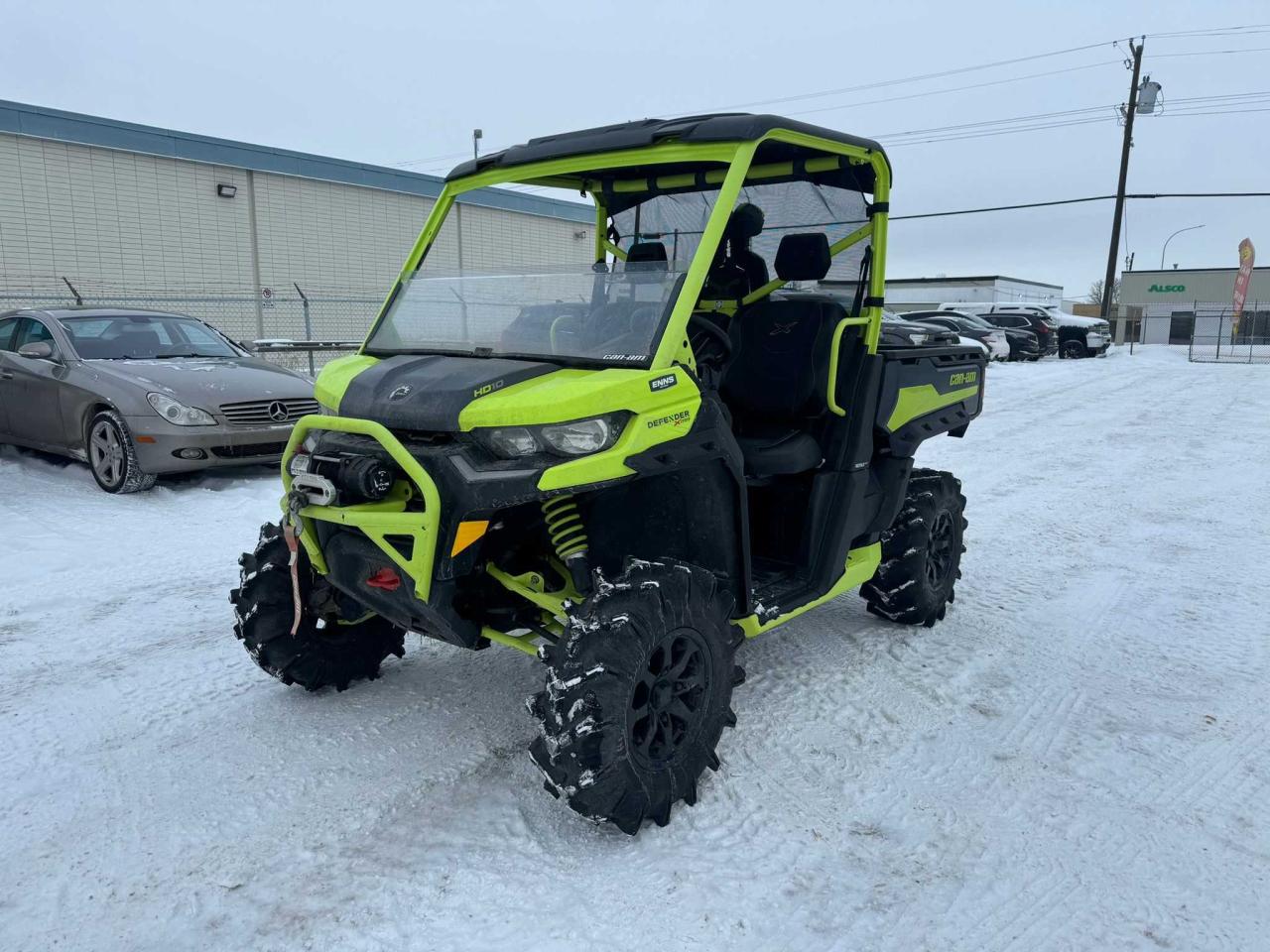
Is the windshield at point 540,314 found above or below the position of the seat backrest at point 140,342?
above

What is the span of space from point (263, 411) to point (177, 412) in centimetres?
63

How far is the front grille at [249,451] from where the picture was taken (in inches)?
292

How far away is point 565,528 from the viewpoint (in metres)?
3.25

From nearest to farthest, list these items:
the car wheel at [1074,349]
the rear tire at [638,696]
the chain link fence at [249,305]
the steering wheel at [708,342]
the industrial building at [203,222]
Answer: the rear tire at [638,696], the steering wheel at [708,342], the chain link fence at [249,305], the industrial building at [203,222], the car wheel at [1074,349]

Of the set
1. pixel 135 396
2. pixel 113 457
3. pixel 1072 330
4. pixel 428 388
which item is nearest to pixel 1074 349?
pixel 1072 330

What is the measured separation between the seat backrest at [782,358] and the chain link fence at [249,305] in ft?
33.7

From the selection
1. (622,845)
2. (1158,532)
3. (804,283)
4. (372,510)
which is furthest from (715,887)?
(1158,532)

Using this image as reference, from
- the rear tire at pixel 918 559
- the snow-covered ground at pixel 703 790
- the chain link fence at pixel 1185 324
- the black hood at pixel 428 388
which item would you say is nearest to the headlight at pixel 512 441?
the black hood at pixel 428 388

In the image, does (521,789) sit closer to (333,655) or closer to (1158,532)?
(333,655)

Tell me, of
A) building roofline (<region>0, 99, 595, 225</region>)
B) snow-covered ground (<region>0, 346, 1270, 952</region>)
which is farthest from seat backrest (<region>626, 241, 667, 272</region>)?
building roofline (<region>0, 99, 595, 225</region>)

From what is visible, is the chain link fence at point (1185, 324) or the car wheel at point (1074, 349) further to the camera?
the chain link fence at point (1185, 324)

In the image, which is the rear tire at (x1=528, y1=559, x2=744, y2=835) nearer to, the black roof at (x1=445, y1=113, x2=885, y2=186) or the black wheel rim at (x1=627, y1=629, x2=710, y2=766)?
the black wheel rim at (x1=627, y1=629, x2=710, y2=766)

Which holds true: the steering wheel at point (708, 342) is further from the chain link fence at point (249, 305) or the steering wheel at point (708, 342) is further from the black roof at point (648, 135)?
the chain link fence at point (249, 305)

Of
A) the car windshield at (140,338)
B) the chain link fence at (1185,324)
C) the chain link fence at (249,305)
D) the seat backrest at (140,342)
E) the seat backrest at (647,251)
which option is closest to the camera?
the seat backrest at (647,251)
